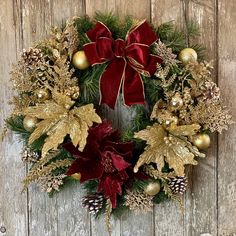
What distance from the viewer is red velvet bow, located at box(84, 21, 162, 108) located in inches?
45.2

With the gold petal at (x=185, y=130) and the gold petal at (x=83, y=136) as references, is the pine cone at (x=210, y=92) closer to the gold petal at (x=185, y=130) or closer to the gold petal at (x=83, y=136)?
the gold petal at (x=185, y=130)

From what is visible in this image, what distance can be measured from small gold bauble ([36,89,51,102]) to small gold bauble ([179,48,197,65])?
12.8 inches

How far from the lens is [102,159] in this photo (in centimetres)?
113

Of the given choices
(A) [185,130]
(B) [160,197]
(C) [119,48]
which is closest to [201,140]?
(A) [185,130]

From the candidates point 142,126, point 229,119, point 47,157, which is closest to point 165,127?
point 142,126

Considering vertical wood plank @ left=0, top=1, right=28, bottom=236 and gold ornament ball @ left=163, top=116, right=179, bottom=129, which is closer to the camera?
gold ornament ball @ left=163, top=116, right=179, bottom=129

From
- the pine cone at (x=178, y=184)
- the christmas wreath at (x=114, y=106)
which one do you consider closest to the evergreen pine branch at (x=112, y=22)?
the christmas wreath at (x=114, y=106)

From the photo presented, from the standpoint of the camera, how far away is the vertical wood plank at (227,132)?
1241mm

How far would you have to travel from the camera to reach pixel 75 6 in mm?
1232

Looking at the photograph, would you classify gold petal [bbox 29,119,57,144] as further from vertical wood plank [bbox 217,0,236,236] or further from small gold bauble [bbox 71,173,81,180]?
vertical wood plank [bbox 217,0,236,236]

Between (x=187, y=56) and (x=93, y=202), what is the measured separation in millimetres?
411

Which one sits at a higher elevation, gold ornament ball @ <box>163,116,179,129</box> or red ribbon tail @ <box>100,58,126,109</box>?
red ribbon tail @ <box>100,58,126,109</box>

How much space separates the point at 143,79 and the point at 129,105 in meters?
0.07

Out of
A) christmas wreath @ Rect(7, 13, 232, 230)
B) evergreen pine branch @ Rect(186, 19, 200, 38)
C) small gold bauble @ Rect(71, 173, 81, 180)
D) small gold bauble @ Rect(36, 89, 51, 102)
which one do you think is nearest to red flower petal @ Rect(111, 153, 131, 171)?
christmas wreath @ Rect(7, 13, 232, 230)
